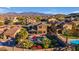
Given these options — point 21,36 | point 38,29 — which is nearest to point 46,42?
point 38,29

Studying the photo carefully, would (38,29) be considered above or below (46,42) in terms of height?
above

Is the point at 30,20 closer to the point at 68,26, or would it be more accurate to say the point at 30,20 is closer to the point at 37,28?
the point at 37,28

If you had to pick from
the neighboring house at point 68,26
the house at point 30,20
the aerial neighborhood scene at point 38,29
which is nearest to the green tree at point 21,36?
the aerial neighborhood scene at point 38,29

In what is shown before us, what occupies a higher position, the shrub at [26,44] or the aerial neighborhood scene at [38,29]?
the aerial neighborhood scene at [38,29]

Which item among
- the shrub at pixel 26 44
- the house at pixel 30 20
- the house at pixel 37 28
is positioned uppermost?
the house at pixel 30 20

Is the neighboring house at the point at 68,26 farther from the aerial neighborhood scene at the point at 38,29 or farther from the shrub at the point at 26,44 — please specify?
the shrub at the point at 26,44

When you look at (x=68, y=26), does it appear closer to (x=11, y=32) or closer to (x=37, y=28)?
(x=37, y=28)

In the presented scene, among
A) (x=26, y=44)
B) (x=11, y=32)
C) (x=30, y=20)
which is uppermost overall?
(x=30, y=20)

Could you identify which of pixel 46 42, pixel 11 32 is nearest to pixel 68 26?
pixel 46 42
